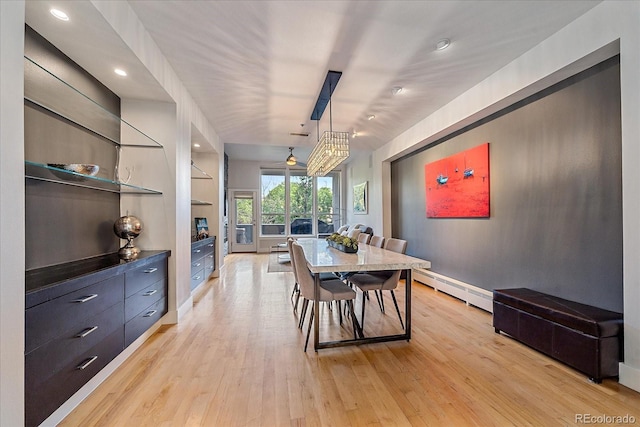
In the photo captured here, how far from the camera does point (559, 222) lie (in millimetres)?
2535

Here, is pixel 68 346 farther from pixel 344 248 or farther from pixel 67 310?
pixel 344 248

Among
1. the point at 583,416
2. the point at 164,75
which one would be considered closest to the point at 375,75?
the point at 164,75

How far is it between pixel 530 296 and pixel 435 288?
75.1 inches

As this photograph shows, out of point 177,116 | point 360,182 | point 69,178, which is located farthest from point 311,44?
point 360,182

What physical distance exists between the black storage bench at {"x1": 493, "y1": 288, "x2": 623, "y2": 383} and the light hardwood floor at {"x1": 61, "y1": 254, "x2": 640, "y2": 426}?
105 mm

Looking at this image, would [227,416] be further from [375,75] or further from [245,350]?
[375,75]

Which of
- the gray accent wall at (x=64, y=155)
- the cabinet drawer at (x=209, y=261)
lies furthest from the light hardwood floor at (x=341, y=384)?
the cabinet drawer at (x=209, y=261)

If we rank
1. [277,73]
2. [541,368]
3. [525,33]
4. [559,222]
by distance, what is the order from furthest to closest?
1. [277,73]
2. [559,222]
3. [525,33]
4. [541,368]

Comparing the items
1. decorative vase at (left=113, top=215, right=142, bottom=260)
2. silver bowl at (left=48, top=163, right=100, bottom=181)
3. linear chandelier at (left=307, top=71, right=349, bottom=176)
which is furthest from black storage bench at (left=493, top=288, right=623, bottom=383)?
silver bowl at (left=48, top=163, right=100, bottom=181)

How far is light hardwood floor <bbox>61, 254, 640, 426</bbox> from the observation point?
62.9 inches

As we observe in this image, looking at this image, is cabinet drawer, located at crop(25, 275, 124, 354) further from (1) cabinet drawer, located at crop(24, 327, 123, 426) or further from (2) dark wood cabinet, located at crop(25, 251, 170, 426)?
(1) cabinet drawer, located at crop(24, 327, 123, 426)

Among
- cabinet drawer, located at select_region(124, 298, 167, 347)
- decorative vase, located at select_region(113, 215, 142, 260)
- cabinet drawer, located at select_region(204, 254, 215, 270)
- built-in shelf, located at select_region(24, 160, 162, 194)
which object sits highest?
built-in shelf, located at select_region(24, 160, 162, 194)

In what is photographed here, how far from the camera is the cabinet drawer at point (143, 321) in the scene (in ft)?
7.26

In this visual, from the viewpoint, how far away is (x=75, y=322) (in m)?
1.62
